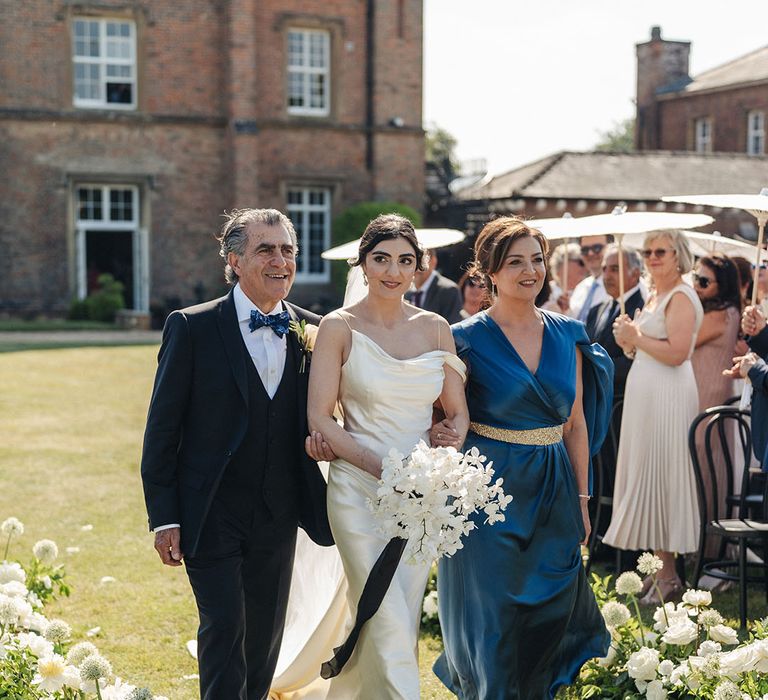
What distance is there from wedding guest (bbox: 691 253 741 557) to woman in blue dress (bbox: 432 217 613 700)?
2.64 meters

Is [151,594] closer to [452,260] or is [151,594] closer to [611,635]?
[611,635]

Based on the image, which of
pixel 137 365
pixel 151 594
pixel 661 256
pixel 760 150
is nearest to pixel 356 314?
pixel 661 256

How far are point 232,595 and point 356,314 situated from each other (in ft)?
4.01

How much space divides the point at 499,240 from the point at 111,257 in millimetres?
25275

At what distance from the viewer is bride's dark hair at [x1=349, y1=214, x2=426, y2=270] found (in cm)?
439

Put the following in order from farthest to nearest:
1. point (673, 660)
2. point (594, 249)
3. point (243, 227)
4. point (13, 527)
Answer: point (594, 249)
point (13, 527)
point (673, 660)
point (243, 227)

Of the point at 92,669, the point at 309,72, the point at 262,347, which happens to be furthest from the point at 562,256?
the point at 309,72

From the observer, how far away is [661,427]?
6.74 m

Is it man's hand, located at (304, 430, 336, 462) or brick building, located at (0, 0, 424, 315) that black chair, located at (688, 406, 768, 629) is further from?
brick building, located at (0, 0, 424, 315)

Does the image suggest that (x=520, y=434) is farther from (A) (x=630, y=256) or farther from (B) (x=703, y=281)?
(A) (x=630, y=256)

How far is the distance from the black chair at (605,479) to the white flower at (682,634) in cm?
254

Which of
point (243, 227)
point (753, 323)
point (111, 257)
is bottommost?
point (753, 323)

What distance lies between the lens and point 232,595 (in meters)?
4.21

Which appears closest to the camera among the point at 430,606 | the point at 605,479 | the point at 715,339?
the point at 430,606
